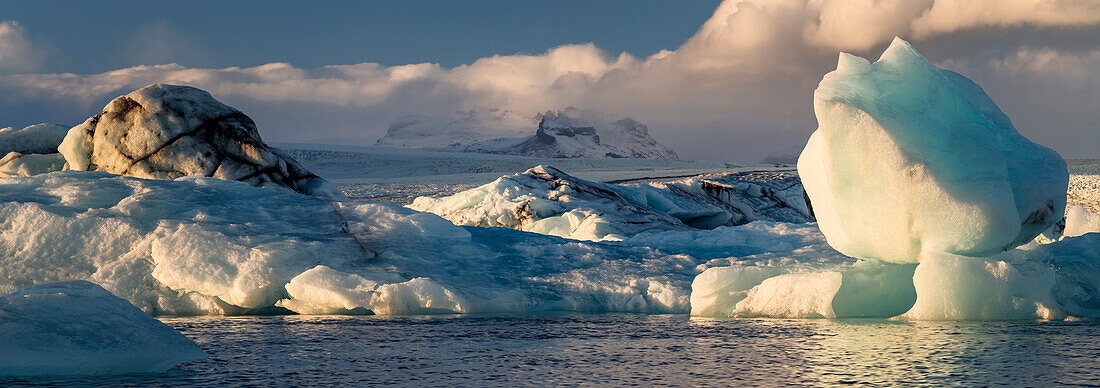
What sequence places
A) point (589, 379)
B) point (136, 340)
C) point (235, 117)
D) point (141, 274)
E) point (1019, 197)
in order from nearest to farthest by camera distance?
point (589, 379) < point (136, 340) < point (1019, 197) < point (141, 274) < point (235, 117)

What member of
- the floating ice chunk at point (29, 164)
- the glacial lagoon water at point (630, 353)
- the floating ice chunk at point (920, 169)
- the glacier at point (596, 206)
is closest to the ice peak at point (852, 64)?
the floating ice chunk at point (920, 169)

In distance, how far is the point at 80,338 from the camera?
3457 millimetres

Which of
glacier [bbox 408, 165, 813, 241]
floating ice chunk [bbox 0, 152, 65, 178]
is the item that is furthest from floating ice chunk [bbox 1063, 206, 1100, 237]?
floating ice chunk [bbox 0, 152, 65, 178]

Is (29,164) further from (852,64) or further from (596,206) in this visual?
(852,64)

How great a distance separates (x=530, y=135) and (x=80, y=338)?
119 metres

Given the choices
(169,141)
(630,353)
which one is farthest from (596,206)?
(630,353)

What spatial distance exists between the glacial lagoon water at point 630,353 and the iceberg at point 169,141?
471 centimetres

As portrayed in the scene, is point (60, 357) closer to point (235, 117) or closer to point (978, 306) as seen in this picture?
point (978, 306)

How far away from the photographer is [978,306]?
496cm

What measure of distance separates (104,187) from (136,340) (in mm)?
3642

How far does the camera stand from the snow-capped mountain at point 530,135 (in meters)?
106

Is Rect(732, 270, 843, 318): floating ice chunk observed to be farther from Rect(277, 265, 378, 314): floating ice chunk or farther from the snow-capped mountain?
the snow-capped mountain

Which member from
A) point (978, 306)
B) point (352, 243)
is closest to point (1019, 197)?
point (978, 306)

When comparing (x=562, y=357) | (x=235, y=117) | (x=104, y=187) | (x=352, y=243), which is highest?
(x=235, y=117)
